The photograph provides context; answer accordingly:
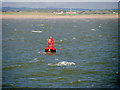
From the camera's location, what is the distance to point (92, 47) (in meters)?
52.1

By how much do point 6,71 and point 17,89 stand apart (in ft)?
21.8

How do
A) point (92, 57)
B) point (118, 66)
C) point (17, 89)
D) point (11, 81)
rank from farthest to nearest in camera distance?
point (92, 57) → point (118, 66) → point (11, 81) → point (17, 89)

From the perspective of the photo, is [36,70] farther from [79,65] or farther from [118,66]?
[118,66]

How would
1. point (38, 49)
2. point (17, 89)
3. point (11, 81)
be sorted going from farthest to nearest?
point (38, 49), point (11, 81), point (17, 89)

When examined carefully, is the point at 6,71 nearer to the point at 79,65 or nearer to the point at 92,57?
the point at 79,65

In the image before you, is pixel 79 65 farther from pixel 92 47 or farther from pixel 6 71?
pixel 92 47

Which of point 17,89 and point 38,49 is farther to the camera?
point 38,49

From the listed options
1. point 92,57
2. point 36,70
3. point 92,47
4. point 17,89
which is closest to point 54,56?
point 92,57

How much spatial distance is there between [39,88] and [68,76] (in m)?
4.77

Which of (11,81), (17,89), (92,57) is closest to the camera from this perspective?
(17,89)

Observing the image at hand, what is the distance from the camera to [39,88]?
2839 centimetres

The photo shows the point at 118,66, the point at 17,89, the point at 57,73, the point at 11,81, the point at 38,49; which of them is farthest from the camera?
the point at 38,49

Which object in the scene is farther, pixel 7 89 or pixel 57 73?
pixel 57 73

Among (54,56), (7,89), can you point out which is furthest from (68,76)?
(54,56)
